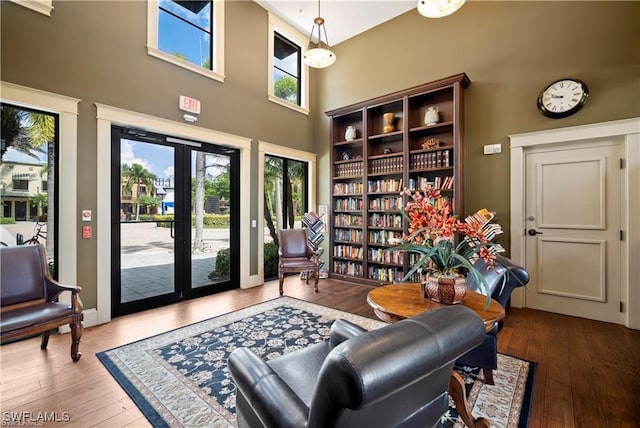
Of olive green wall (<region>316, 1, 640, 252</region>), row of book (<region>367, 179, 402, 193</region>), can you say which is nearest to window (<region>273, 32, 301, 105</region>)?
olive green wall (<region>316, 1, 640, 252</region>)

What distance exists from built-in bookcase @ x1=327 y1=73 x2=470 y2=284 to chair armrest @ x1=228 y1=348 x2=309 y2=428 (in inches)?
133

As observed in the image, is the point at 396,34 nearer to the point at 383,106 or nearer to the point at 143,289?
the point at 383,106

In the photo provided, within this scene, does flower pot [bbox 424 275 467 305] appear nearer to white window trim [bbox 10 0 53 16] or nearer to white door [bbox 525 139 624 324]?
white door [bbox 525 139 624 324]

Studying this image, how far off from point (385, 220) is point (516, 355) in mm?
2658

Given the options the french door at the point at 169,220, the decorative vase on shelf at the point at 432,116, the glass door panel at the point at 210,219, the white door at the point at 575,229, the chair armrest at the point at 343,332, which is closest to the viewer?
the chair armrest at the point at 343,332

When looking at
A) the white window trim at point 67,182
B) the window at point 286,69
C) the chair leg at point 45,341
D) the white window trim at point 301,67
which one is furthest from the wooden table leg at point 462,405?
the window at point 286,69

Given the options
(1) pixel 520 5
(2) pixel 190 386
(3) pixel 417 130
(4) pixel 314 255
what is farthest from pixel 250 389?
(1) pixel 520 5

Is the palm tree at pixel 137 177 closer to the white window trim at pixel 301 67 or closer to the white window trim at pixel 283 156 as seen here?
the white window trim at pixel 283 156

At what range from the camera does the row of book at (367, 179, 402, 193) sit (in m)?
4.65

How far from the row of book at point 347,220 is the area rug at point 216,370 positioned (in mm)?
2126

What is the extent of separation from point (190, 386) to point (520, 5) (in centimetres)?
558

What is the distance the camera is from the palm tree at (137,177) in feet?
11.4

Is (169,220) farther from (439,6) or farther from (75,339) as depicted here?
(439,6)

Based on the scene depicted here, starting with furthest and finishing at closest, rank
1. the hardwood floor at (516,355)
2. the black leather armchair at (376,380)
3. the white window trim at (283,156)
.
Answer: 1. the white window trim at (283,156)
2. the hardwood floor at (516,355)
3. the black leather armchair at (376,380)
